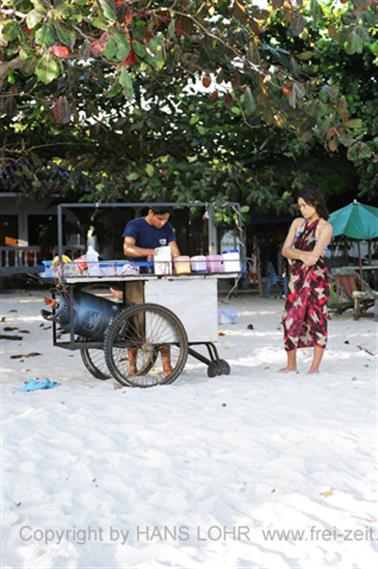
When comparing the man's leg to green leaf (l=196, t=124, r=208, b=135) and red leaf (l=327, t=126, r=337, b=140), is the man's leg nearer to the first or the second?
red leaf (l=327, t=126, r=337, b=140)

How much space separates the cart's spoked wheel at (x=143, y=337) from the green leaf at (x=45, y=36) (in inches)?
122

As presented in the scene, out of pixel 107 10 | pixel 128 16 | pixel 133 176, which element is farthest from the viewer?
pixel 133 176

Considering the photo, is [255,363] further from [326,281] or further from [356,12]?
[356,12]

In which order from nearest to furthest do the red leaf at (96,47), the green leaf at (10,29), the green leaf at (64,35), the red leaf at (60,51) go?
the green leaf at (64,35) < the red leaf at (60,51) < the red leaf at (96,47) < the green leaf at (10,29)

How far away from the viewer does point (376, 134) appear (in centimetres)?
1642

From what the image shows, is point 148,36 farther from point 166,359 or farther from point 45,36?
point 166,359

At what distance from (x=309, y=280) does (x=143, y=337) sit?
1.56 m

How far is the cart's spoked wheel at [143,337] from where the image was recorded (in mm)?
7043

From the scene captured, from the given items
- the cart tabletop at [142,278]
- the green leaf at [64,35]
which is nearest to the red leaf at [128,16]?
the green leaf at [64,35]

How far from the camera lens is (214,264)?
7531 millimetres

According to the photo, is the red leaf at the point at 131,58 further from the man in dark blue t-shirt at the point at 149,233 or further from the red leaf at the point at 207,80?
the man in dark blue t-shirt at the point at 149,233

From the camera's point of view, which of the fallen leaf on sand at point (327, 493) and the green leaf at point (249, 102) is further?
the green leaf at point (249, 102)

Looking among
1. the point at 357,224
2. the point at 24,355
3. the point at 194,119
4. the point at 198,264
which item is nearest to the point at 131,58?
the point at 198,264

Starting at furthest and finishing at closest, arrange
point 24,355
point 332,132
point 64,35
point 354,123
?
point 24,355 < point 332,132 < point 354,123 < point 64,35
